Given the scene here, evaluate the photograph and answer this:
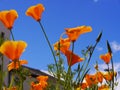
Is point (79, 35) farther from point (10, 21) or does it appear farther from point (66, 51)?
point (10, 21)

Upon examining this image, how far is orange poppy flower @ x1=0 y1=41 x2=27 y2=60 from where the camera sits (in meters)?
1.75

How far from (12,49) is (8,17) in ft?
0.94

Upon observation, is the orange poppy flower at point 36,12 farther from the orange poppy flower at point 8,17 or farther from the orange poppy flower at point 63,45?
the orange poppy flower at point 63,45

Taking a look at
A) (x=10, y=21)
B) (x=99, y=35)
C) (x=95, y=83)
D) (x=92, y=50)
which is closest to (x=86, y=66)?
(x=92, y=50)

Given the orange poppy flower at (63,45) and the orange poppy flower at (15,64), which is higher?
the orange poppy flower at (63,45)

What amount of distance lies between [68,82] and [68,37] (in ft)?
0.86

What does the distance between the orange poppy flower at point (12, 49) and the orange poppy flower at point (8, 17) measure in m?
0.19

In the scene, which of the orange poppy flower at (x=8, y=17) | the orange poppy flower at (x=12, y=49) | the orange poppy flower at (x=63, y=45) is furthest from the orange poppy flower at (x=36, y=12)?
the orange poppy flower at (x=12, y=49)

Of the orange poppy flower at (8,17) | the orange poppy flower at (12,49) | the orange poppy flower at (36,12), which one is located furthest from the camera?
the orange poppy flower at (36,12)

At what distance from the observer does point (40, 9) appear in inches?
86.1

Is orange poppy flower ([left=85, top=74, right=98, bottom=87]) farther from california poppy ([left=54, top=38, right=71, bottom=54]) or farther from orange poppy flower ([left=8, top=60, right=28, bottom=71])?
california poppy ([left=54, top=38, right=71, bottom=54])

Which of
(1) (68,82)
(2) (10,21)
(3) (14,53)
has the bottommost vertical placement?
(1) (68,82)

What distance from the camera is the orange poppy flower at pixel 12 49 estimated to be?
1751mm

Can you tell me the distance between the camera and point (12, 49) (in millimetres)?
1773
